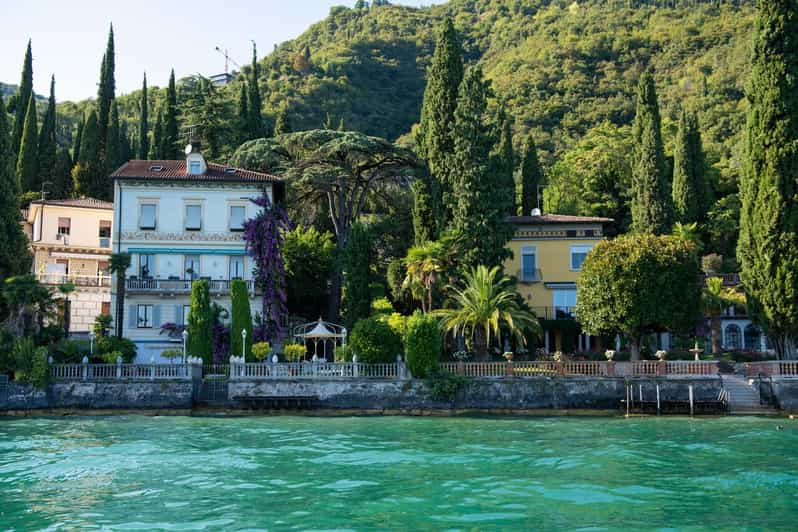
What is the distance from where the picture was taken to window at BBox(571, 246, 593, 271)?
1965 inches

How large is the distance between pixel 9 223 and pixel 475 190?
2429cm

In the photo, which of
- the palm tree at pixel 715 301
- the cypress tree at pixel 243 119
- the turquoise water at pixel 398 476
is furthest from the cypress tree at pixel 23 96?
the palm tree at pixel 715 301

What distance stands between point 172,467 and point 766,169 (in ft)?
101

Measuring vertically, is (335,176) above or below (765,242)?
above

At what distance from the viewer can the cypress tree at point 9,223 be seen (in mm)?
41000

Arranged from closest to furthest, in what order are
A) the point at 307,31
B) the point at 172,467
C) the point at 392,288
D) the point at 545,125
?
the point at 172,467 < the point at 392,288 < the point at 545,125 < the point at 307,31

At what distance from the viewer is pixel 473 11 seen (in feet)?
536

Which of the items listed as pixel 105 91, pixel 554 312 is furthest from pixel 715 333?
pixel 105 91

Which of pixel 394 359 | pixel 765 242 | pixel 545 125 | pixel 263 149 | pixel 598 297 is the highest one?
pixel 545 125

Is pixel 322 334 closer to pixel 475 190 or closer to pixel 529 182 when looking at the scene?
pixel 475 190

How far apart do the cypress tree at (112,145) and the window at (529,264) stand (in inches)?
1587

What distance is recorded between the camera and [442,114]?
48.8 metres

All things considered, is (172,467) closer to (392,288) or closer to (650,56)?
(392,288)

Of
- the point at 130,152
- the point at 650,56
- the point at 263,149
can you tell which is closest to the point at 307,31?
the point at 650,56
